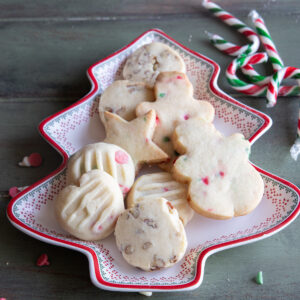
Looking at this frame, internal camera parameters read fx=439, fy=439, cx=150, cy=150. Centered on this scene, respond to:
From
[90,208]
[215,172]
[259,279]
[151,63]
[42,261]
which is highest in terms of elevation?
[151,63]

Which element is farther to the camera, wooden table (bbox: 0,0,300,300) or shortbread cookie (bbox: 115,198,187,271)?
wooden table (bbox: 0,0,300,300)

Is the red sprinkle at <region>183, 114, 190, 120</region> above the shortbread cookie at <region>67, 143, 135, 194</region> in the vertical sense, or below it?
above

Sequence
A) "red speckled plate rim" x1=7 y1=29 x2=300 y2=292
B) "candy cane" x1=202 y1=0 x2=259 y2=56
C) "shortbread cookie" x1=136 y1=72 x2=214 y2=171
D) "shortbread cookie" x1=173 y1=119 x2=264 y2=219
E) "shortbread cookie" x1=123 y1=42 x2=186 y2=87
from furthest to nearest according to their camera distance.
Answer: "candy cane" x1=202 y1=0 x2=259 y2=56, "shortbread cookie" x1=123 y1=42 x2=186 y2=87, "shortbread cookie" x1=136 y1=72 x2=214 y2=171, "shortbread cookie" x1=173 y1=119 x2=264 y2=219, "red speckled plate rim" x1=7 y1=29 x2=300 y2=292

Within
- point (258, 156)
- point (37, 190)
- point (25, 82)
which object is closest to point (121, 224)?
point (37, 190)

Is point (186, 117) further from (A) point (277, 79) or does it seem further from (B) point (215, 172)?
(A) point (277, 79)

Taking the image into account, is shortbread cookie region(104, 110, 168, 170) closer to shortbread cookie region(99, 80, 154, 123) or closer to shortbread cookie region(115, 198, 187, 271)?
shortbread cookie region(99, 80, 154, 123)

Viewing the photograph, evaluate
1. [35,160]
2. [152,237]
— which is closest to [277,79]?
[152,237]

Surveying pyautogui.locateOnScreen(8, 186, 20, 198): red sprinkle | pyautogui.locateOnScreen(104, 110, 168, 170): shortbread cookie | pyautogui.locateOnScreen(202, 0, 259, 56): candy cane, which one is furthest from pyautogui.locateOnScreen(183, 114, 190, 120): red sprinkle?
pyautogui.locateOnScreen(8, 186, 20, 198): red sprinkle
